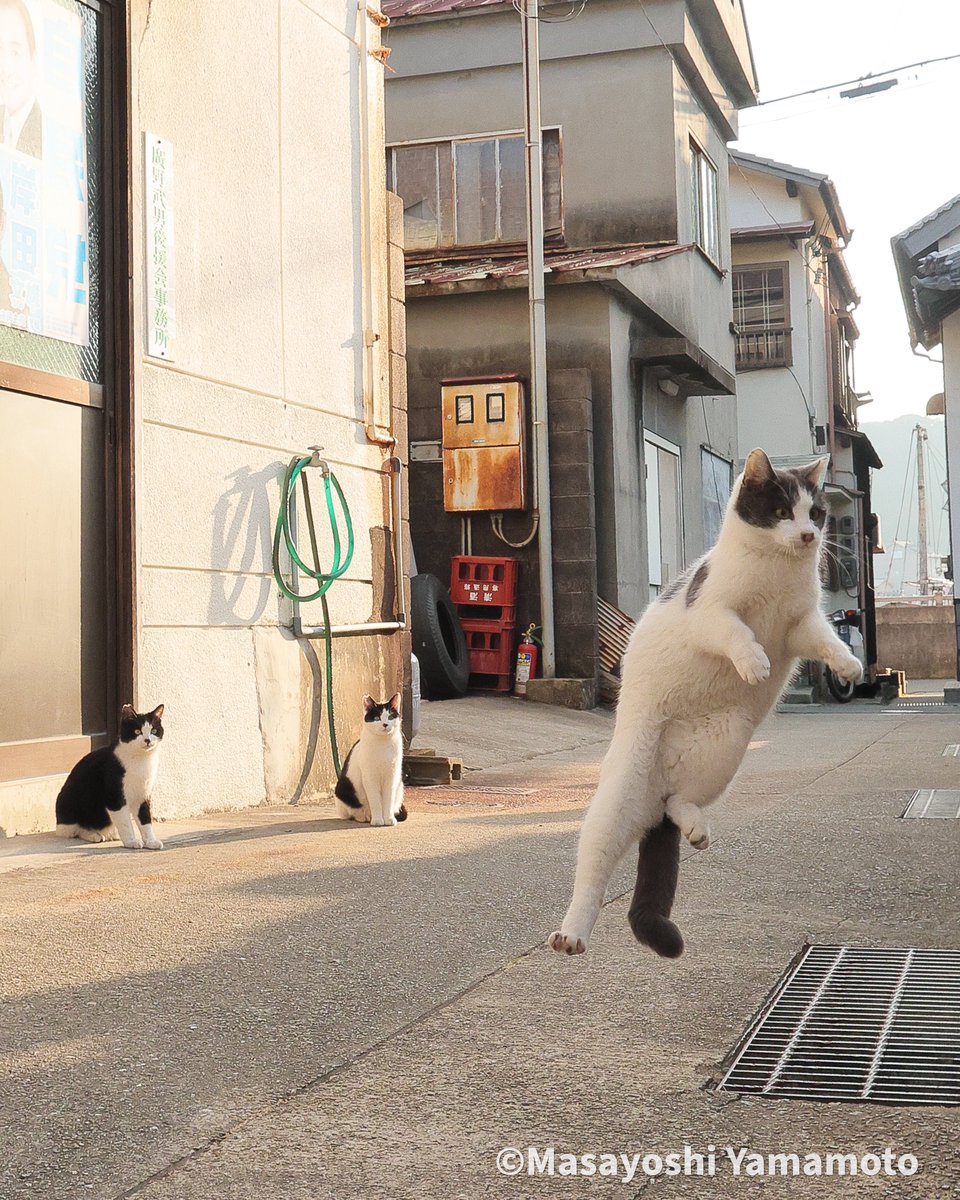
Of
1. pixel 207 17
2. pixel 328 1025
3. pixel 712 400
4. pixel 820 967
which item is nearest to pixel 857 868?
pixel 820 967

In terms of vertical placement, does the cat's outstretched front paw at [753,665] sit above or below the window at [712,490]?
below

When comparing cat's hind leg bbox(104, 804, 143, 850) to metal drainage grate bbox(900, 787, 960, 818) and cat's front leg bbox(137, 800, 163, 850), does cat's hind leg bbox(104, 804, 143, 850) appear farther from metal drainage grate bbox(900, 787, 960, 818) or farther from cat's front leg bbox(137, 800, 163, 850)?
metal drainage grate bbox(900, 787, 960, 818)

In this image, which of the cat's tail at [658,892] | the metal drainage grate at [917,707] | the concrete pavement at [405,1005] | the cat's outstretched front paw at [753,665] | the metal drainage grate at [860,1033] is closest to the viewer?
the cat's outstretched front paw at [753,665]

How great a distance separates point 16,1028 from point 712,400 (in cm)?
1724

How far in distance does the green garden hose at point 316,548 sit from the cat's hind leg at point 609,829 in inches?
245

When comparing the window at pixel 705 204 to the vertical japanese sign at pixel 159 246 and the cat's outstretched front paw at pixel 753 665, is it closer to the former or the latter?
the vertical japanese sign at pixel 159 246

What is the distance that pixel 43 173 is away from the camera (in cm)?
700

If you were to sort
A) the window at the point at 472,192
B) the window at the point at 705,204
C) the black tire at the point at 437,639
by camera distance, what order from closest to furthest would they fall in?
1. the black tire at the point at 437,639
2. the window at the point at 472,192
3. the window at the point at 705,204

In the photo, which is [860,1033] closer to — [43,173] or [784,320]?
[43,173]

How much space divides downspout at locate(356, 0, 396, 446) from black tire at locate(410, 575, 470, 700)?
3.59 meters

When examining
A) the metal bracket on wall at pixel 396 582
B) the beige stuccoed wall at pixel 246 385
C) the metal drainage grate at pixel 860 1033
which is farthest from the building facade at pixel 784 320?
the metal drainage grate at pixel 860 1033

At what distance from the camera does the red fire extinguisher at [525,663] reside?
46.3ft

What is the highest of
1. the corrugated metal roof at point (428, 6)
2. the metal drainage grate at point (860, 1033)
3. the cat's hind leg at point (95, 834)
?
the corrugated metal roof at point (428, 6)

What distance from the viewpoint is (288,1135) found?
287 cm
